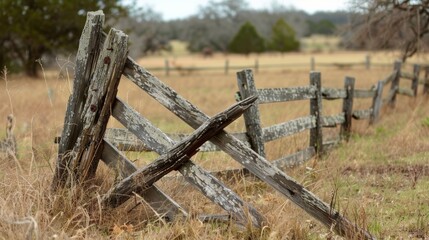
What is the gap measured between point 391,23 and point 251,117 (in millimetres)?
11116

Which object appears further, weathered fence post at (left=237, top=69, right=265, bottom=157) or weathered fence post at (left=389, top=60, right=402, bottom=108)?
weathered fence post at (left=389, top=60, right=402, bottom=108)

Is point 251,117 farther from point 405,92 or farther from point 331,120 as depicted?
point 405,92

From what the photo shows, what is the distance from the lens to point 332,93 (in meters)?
9.65

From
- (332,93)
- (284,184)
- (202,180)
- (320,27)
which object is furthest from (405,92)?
(320,27)

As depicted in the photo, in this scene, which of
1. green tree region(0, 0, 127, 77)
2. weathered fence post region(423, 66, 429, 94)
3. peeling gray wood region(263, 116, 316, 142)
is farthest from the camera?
green tree region(0, 0, 127, 77)

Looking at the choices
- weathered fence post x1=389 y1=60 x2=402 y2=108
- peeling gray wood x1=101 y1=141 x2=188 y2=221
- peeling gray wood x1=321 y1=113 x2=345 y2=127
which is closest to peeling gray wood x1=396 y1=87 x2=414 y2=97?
weathered fence post x1=389 y1=60 x2=402 y2=108

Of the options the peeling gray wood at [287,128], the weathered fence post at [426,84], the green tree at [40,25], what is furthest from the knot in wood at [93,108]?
the green tree at [40,25]

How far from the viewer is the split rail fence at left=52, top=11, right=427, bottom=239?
4246 millimetres

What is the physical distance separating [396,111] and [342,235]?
34.2ft

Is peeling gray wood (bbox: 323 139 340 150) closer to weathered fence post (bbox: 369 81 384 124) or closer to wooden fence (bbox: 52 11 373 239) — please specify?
weathered fence post (bbox: 369 81 384 124)

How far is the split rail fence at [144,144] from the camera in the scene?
167 inches

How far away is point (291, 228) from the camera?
4.34 m

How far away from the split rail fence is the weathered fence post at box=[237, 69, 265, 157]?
1984mm

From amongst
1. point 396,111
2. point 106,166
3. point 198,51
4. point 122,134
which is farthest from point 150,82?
point 198,51
